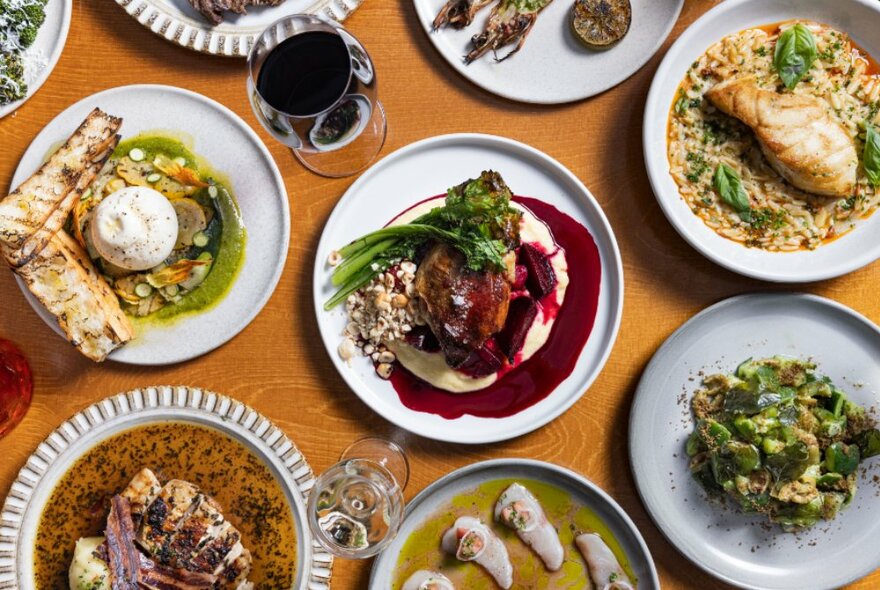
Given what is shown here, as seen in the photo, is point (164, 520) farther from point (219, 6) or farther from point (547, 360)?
point (219, 6)

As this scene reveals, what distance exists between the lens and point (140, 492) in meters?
3.37

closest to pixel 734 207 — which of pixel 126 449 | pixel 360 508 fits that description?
pixel 360 508

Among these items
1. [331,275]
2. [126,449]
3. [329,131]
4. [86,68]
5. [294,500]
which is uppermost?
[86,68]

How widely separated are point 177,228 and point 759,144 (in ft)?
8.74

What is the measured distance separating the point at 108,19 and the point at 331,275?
1585 millimetres

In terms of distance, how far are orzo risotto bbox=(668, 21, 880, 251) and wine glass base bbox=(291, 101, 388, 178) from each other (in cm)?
132

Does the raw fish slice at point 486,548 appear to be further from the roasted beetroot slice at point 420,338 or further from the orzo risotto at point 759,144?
the orzo risotto at point 759,144

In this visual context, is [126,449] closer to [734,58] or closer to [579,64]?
[579,64]

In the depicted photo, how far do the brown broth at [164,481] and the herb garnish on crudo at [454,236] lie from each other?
883mm

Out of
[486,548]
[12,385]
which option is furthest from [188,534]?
[486,548]

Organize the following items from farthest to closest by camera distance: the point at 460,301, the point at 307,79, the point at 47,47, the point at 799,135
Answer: the point at 47,47
the point at 799,135
the point at 460,301
the point at 307,79

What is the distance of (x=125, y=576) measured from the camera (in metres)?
3.30

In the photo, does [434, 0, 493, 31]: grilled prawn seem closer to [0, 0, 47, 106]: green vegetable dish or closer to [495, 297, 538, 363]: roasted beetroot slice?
[495, 297, 538, 363]: roasted beetroot slice

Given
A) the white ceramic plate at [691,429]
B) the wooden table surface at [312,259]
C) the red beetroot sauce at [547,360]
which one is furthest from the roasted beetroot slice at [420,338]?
the white ceramic plate at [691,429]
